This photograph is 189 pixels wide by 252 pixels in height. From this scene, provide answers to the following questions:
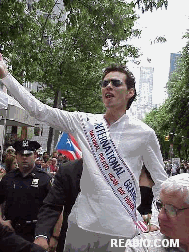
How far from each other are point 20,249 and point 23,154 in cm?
396

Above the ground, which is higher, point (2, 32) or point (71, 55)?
point (71, 55)

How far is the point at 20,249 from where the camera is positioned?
2414 mm

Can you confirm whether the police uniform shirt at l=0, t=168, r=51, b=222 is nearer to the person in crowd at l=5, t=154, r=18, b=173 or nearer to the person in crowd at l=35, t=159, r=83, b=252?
the person in crowd at l=5, t=154, r=18, b=173

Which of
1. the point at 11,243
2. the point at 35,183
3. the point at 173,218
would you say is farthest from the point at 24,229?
the point at 173,218

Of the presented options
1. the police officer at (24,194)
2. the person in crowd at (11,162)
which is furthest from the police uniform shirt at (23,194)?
the person in crowd at (11,162)

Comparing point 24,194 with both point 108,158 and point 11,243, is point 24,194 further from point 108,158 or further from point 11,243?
point 11,243

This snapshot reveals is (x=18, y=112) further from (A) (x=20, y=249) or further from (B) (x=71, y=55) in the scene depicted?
(B) (x=71, y=55)

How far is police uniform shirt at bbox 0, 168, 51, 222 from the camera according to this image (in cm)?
587

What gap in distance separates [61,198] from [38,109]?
577 millimetres

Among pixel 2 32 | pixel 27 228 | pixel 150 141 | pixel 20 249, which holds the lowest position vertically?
pixel 27 228

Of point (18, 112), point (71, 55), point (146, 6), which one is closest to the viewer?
point (146, 6)

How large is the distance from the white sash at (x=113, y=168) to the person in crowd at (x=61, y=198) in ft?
0.47

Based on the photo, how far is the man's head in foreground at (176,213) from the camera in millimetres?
2445

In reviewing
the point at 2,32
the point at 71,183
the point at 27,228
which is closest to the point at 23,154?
the point at 27,228
